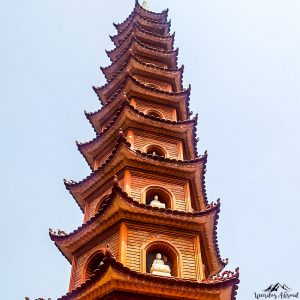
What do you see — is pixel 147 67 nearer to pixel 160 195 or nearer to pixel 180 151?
pixel 180 151

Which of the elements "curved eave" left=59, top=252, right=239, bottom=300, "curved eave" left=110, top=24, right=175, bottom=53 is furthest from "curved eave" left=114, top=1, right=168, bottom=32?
"curved eave" left=59, top=252, right=239, bottom=300

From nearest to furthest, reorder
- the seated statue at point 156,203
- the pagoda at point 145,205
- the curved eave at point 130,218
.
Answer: the pagoda at point 145,205 < the curved eave at point 130,218 < the seated statue at point 156,203

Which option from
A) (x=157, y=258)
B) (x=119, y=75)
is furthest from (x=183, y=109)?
(x=157, y=258)

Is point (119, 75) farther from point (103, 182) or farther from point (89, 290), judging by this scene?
point (89, 290)

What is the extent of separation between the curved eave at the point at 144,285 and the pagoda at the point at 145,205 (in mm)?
25

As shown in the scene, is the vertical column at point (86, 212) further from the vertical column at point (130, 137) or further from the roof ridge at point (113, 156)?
the vertical column at point (130, 137)

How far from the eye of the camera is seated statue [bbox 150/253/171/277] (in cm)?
1351

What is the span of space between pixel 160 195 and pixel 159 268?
3.37 meters

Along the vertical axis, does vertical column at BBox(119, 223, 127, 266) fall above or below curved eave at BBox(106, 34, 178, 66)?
below

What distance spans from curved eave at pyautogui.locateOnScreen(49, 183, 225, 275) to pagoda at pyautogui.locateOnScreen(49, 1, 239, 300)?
31 mm

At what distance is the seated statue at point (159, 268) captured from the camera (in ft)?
44.3

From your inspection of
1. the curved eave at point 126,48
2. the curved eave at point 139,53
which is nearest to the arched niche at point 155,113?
the curved eave at point 139,53

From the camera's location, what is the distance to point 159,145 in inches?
724

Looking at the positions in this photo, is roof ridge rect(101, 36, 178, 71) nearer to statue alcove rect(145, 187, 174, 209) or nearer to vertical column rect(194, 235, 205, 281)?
statue alcove rect(145, 187, 174, 209)
